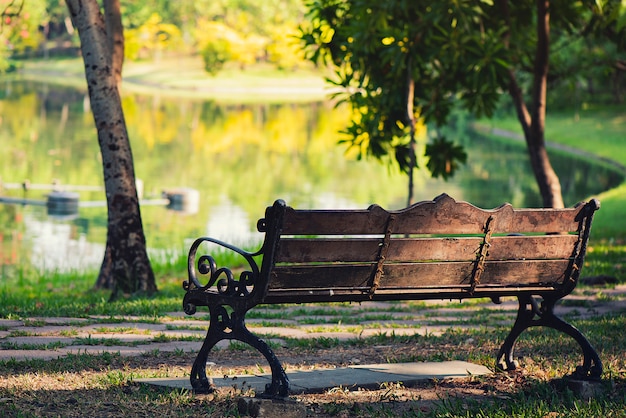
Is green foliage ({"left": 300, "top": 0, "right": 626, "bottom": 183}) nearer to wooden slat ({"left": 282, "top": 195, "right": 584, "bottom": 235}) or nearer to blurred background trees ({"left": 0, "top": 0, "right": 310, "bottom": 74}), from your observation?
Answer: wooden slat ({"left": 282, "top": 195, "right": 584, "bottom": 235})

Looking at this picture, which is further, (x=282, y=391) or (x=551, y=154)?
(x=551, y=154)

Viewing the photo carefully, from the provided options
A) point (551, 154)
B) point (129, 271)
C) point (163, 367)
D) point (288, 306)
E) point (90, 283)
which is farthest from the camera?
point (551, 154)

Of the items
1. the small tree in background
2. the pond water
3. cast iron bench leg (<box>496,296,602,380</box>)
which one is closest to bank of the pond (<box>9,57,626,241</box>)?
the pond water

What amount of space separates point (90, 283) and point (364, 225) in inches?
352

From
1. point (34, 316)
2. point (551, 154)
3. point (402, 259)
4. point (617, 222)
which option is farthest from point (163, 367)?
point (551, 154)

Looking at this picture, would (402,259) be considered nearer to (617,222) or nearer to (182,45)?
(617,222)

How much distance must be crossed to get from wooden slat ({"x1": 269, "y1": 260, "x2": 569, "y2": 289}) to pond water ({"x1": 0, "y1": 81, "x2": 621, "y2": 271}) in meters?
10.3

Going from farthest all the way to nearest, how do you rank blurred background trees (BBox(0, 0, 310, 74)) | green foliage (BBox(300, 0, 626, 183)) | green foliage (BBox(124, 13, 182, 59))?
1. green foliage (BBox(124, 13, 182, 59))
2. blurred background trees (BBox(0, 0, 310, 74))
3. green foliage (BBox(300, 0, 626, 183))

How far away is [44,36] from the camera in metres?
113

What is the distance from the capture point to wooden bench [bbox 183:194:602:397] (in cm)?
539

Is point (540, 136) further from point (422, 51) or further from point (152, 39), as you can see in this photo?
point (152, 39)

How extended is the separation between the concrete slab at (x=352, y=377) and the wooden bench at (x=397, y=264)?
23 centimetres

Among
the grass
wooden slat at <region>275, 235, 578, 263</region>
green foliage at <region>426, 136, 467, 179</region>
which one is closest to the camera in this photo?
the grass

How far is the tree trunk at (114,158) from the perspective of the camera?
10.7m
